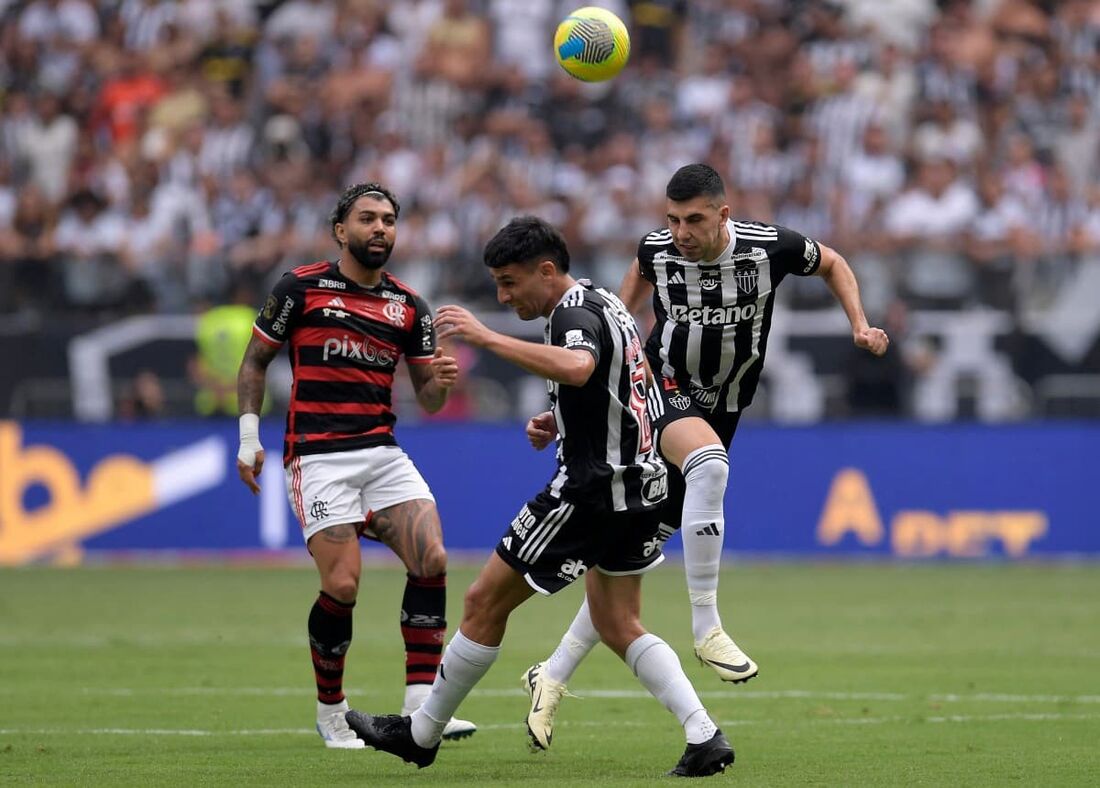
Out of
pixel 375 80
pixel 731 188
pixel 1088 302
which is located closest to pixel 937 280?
pixel 1088 302

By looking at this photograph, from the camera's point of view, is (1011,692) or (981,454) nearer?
(1011,692)

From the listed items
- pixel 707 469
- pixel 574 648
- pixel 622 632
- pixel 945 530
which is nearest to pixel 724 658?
pixel 622 632

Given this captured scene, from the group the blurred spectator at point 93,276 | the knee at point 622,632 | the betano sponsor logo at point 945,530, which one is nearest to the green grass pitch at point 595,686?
the knee at point 622,632

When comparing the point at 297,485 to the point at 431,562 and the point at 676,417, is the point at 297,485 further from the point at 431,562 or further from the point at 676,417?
the point at 676,417

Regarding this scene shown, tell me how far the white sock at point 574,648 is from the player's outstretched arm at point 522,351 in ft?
6.16

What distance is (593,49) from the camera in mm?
10547

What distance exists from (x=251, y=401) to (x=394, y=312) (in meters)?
0.86

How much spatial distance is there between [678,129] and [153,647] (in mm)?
12477

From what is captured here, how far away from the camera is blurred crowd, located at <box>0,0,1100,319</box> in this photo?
20.8m

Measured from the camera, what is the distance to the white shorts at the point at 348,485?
939 cm

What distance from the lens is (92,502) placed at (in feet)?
65.4

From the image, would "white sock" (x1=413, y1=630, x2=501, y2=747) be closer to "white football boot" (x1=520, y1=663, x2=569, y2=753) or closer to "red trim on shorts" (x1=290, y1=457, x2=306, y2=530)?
"white football boot" (x1=520, y1=663, x2=569, y2=753)

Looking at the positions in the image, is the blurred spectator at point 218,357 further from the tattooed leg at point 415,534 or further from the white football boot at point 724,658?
the white football boot at point 724,658

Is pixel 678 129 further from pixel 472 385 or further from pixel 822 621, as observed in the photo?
pixel 822 621
